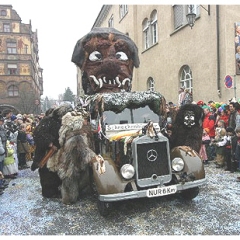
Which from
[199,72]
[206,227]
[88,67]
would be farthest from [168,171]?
[199,72]

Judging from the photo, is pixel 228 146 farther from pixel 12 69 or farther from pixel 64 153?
pixel 12 69

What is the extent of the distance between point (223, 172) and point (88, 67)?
480 cm

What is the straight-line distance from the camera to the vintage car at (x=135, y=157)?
14.4 feet

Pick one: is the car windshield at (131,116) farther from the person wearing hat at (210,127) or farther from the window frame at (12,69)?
the window frame at (12,69)

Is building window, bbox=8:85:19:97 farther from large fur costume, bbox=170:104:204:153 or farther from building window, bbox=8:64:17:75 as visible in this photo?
large fur costume, bbox=170:104:204:153

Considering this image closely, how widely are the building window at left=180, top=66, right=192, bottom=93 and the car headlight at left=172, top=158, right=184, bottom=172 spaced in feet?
32.2

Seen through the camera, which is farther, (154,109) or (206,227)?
(154,109)

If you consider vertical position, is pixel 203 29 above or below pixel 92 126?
above

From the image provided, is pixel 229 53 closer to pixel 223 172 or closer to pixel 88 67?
pixel 223 172

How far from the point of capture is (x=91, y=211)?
4809mm

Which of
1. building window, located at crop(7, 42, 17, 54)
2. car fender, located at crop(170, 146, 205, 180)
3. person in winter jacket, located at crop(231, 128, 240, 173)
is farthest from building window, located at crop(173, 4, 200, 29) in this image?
building window, located at crop(7, 42, 17, 54)

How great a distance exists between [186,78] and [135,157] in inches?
437

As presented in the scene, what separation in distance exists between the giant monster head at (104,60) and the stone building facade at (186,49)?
496 cm

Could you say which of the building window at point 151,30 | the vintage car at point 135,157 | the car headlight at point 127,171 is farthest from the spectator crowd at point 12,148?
the building window at point 151,30
